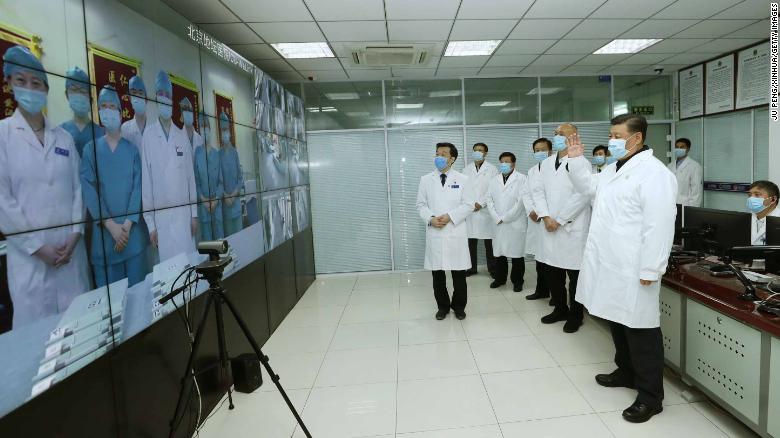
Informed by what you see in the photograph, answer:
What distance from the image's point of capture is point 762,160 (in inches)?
190

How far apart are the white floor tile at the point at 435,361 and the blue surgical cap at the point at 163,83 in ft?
7.77

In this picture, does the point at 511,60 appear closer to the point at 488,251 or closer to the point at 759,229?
the point at 488,251

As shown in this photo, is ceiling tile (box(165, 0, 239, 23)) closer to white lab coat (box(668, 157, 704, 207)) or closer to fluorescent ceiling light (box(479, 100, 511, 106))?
fluorescent ceiling light (box(479, 100, 511, 106))

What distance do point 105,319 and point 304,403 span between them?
1.37 m

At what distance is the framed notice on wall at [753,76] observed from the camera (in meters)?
4.57

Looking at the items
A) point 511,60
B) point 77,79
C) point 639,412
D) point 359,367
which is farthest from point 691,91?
point 77,79

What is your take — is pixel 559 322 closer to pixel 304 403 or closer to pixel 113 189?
pixel 304 403

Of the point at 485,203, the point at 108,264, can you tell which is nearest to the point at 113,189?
the point at 108,264

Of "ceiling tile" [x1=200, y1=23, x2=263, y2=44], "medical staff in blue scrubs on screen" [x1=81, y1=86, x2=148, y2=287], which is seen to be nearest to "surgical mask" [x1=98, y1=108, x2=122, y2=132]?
"medical staff in blue scrubs on screen" [x1=81, y1=86, x2=148, y2=287]

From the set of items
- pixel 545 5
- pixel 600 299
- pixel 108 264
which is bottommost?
pixel 600 299

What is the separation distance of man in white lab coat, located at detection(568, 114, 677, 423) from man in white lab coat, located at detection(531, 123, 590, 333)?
973 mm

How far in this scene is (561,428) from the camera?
2232 mm

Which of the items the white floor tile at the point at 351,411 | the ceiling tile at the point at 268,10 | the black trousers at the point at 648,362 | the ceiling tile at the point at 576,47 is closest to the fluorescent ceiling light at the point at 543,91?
the ceiling tile at the point at 576,47

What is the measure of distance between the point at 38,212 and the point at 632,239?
8.82 ft
